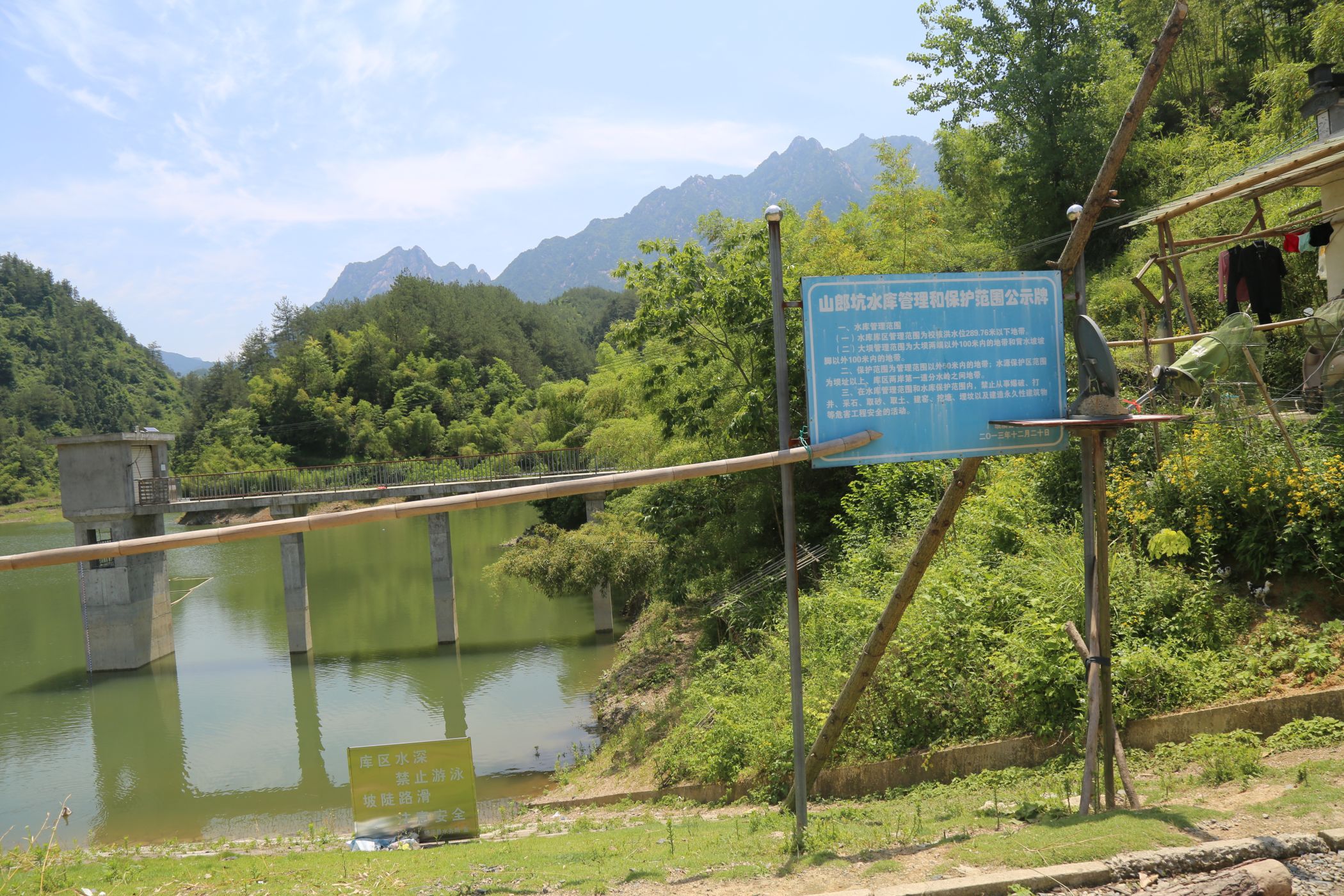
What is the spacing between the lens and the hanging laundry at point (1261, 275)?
9.21 m

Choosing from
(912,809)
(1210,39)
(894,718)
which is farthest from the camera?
(1210,39)

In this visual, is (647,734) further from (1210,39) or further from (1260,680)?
(1210,39)

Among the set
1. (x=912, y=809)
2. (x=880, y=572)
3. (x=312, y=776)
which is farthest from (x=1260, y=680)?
(x=312, y=776)

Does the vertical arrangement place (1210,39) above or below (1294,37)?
above

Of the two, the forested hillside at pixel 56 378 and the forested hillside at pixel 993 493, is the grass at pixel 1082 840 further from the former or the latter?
the forested hillside at pixel 56 378

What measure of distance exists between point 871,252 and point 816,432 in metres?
16.8

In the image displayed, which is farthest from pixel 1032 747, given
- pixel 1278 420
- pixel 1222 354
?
pixel 1222 354

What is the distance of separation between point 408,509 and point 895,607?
331cm

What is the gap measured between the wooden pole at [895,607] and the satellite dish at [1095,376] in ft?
2.55

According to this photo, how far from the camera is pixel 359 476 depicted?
89.9 feet

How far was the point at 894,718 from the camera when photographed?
815 centimetres

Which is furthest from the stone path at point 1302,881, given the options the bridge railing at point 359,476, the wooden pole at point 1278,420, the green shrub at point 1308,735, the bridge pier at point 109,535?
the bridge pier at point 109,535

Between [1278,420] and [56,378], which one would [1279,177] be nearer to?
[1278,420]

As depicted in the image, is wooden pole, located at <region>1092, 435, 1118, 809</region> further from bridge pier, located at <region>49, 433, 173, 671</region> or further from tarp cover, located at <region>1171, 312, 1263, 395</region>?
bridge pier, located at <region>49, 433, 173, 671</region>
